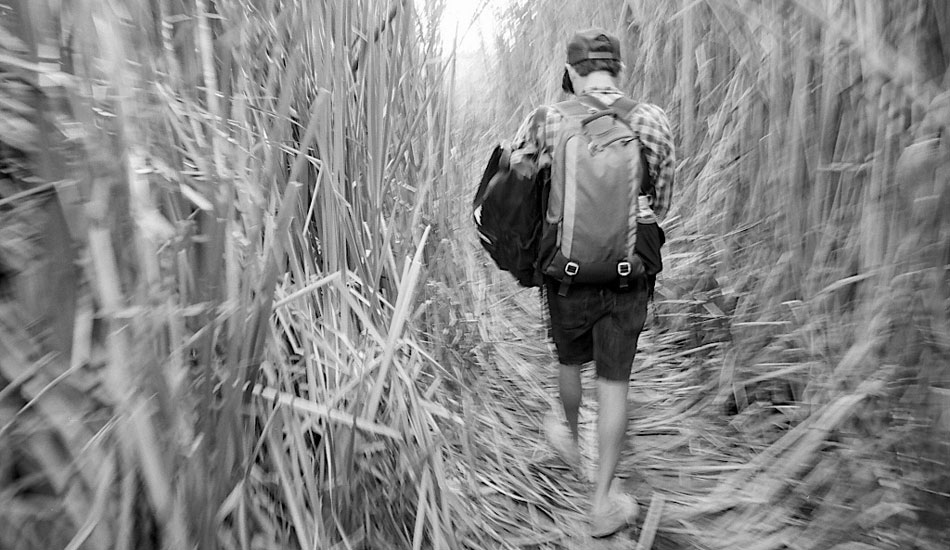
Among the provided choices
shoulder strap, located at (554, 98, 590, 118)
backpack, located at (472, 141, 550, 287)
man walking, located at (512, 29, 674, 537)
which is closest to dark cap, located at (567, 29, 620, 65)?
man walking, located at (512, 29, 674, 537)

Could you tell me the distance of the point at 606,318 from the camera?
1.76 metres

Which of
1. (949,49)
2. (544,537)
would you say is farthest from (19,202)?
(949,49)

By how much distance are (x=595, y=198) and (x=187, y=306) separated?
40.4 inches

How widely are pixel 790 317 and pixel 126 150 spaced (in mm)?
1820

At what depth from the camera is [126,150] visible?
0.72 meters

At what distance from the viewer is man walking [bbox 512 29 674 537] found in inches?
65.1

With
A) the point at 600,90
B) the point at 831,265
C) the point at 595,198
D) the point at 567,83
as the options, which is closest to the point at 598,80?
the point at 600,90

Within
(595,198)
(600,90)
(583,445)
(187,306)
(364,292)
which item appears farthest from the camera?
(583,445)

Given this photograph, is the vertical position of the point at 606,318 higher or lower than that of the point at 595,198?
lower

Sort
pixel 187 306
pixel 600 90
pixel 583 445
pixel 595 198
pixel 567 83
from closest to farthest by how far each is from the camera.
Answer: pixel 187 306
pixel 595 198
pixel 600 90
pixel 567 83
pixel 583 445

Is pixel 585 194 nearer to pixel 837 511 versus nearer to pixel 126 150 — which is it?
pixel 837 511

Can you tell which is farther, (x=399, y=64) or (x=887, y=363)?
(x=399, y=64)

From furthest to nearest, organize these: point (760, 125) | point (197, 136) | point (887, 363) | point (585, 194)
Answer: point (760, 125) → point (585, 194) → point (887, 363) → point (197, 136)

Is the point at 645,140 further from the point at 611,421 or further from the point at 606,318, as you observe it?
the point at 611,421
